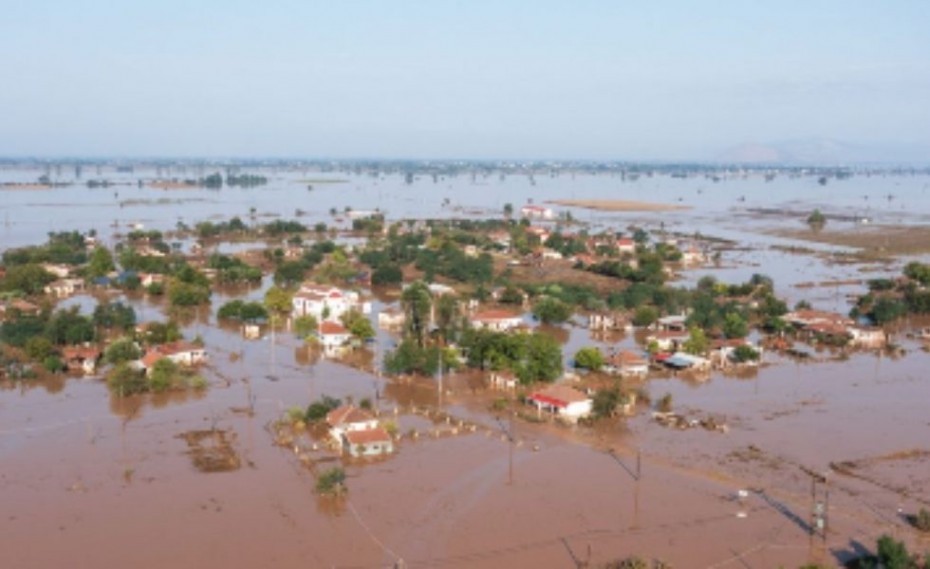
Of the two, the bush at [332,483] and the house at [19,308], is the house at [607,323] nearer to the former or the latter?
the bush at [332,483]

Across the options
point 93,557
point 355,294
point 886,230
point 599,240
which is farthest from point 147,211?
point 93,557

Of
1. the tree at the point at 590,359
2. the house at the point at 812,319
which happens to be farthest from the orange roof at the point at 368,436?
the house at the point at 812,319

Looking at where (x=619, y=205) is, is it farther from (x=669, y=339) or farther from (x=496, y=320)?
(x=669, y=339)

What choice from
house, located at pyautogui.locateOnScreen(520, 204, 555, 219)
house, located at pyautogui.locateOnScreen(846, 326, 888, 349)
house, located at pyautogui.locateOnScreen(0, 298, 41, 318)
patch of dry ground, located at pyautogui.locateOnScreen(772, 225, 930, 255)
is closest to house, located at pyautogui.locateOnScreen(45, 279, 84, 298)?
house, located at pyautogui.locateOnScreen(0, 298, 41, 318)

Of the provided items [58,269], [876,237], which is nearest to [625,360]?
[58,269]

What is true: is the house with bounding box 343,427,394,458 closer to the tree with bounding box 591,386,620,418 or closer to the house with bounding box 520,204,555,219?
the tree with bounding box 591,386,620,418

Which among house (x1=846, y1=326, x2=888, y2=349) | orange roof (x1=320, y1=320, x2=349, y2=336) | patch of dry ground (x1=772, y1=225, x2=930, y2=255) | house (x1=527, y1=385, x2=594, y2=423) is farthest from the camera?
patch of dry ground (x1=772, y1=225, x2=930, y2=255)
